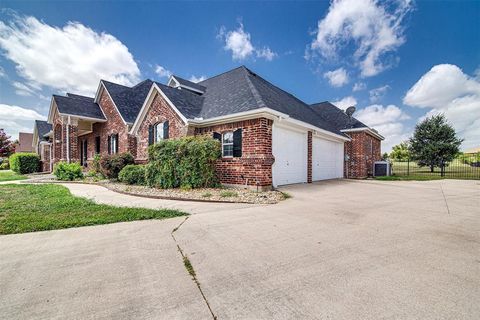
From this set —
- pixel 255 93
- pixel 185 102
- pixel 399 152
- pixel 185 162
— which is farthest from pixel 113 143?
pixel 399 152

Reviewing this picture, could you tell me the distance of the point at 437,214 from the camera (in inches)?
202

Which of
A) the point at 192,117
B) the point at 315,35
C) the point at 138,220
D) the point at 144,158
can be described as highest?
the point at 315,35

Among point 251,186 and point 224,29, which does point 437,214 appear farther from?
point 224,29

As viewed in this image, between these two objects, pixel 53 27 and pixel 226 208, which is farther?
pixel 53 27

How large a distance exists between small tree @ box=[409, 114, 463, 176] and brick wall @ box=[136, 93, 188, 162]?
24572 millimetres

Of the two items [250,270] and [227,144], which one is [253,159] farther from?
[250,270]

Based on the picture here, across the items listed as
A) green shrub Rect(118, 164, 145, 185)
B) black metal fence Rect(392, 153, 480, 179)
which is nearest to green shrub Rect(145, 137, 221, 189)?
green shrub Rect(118, 164, 145, 185)

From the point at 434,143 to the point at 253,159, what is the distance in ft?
76.9

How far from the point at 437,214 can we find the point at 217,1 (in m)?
13.6

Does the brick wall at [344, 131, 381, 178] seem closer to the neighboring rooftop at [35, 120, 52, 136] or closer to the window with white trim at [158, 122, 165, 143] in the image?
the window with white trim at [158, 122, 165, 143]

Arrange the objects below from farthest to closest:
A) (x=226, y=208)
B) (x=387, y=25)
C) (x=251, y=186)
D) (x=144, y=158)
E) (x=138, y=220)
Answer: (x=144, y=158)
(x=387, y=25)
(x=251, y=186)
(x=226, y=208)
(x=138, y=220)

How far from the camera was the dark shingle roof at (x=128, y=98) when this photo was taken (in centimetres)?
1531

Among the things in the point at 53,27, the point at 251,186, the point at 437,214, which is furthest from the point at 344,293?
the point at 53,27

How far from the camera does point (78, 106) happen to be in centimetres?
1655
